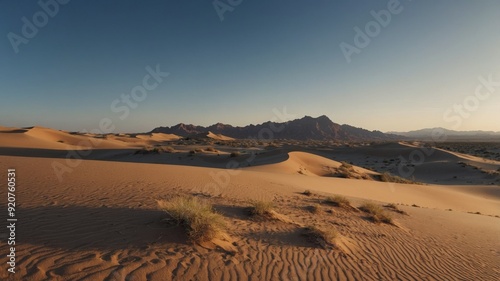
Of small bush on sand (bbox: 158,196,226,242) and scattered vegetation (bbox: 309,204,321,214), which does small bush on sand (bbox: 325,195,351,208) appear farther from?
small bush on sand (bbox: 158,196,226,242)

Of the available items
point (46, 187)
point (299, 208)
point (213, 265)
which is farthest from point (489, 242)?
point (46, 187)

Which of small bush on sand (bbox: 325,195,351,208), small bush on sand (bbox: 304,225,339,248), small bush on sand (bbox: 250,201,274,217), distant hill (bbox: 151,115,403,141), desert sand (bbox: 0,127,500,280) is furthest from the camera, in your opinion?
distant hill (bbox: 151,115,403,141)

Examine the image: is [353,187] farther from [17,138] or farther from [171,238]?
[17,138]

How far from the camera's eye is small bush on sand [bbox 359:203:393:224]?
8.27 m

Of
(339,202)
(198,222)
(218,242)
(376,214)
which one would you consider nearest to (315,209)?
(339,202)

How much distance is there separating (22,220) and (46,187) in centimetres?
320

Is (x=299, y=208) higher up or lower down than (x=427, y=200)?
higher up

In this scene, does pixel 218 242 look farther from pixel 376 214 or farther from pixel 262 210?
pixel 376 214

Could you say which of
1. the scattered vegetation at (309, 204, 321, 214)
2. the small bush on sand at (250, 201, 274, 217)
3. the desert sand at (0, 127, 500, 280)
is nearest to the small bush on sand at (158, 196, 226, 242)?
the desert sand at (0, 127, 500, 280)

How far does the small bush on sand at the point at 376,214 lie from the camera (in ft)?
27.1

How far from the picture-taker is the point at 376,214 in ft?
28.4

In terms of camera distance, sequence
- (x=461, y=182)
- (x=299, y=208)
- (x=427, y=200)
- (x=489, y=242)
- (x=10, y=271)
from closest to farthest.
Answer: (x=10, y=271) → (x=489, y=242) → (x=299, y=208) → (x=427, y=200) → (x=461, y=182)

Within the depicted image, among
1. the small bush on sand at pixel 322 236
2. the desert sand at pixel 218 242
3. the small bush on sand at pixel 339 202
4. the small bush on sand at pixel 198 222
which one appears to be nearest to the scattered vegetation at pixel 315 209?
the desert sand at pixel 218 242

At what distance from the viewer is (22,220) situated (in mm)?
5215
